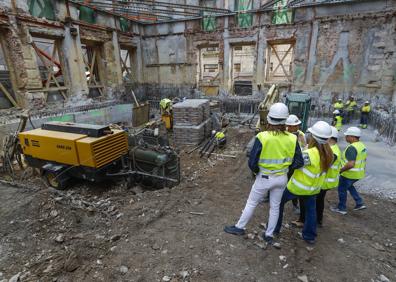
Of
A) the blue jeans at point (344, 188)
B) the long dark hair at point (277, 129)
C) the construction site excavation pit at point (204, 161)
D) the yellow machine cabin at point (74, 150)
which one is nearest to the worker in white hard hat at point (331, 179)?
the construction site excavation pit at point (204, 161)

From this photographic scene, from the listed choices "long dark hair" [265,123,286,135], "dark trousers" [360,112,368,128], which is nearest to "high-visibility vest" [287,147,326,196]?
"long dark hair" [265,123,286,135]

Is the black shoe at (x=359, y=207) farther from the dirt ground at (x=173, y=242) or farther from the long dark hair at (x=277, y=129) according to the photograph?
the long dark hair at (x=277, y=129)

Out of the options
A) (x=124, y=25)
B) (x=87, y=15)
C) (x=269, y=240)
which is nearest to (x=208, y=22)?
(x=124, y=25)

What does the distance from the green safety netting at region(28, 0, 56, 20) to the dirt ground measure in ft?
27.3

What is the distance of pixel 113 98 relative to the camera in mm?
13516

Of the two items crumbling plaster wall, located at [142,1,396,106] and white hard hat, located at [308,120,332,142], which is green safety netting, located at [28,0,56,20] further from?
white hard hat, located at [308,120,332,142]

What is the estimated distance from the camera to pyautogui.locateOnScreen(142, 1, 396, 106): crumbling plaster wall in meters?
10.3

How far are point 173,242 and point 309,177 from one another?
6.64 feet

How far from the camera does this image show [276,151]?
262cm

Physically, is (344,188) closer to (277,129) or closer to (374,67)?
(277,129)

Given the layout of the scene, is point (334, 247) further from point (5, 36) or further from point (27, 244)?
point (5, 36)

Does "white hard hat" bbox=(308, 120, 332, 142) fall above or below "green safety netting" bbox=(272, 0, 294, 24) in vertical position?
below

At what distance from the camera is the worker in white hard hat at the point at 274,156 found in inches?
103

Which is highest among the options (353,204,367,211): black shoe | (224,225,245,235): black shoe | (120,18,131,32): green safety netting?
(120,18,131,32): green safety netting
